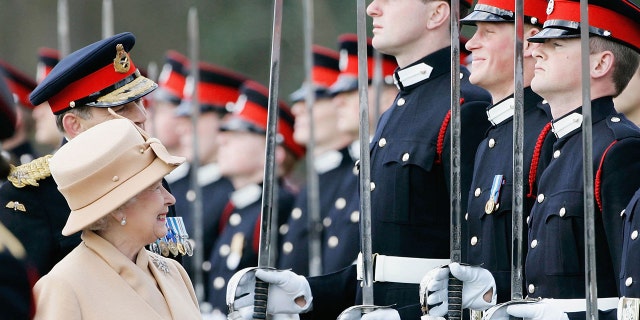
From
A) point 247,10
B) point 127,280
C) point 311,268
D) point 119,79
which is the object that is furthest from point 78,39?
point 127,280

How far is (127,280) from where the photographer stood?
478 cm

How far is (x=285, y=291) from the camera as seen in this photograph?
5883 millimetres

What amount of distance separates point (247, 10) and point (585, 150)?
13983mm

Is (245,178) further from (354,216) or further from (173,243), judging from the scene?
(173,243)

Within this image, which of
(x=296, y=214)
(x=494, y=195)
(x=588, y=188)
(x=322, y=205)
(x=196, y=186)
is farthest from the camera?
(x=196, y=186)

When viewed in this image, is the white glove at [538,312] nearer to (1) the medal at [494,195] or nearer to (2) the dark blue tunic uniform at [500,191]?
(2) the dark blue tunic uniform at [500,191]

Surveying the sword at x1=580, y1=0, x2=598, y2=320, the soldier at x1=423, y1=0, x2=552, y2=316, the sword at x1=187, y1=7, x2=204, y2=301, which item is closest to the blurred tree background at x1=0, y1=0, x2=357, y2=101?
the sword at x1=187, y1=7, x2=204, y2=301

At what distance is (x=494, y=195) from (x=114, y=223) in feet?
5.59

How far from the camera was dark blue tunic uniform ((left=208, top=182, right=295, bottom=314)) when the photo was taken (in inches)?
428

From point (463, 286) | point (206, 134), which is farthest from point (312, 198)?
point (463, 286)

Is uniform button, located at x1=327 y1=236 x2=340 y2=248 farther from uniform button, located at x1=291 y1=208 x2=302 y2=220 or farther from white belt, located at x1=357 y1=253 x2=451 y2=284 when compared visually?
white belt, located at x1=357 y1=253 x2=451 y2=284

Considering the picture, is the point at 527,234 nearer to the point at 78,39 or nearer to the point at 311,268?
the point at 311,268

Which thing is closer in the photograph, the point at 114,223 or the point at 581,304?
the point at 114,223

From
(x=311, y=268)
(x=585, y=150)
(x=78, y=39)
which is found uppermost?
Answer: (x=78, y=39)
